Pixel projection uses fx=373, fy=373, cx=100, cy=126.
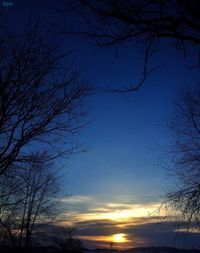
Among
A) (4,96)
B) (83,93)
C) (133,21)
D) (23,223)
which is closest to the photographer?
(133,21)

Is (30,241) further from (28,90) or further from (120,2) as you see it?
(120,2)

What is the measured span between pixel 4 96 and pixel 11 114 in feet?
1.33

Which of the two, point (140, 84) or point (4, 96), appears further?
point (4, 96)

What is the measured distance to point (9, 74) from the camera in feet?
25.4

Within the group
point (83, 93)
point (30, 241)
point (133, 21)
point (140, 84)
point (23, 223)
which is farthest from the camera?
point (30, 241)

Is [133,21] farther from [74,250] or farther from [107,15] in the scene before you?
[74,250]

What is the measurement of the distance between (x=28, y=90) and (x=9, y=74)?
50 cm

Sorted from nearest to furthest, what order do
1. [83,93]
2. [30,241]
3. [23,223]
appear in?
[83,93]
[23,223]
[30,241]

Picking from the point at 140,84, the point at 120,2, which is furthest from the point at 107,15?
the point at 140,84

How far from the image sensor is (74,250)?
29984mm

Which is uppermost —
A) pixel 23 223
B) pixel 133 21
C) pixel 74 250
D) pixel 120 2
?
pixel 120 2

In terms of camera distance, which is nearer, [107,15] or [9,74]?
[107,15]

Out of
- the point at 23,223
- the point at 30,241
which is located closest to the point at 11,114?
the point at 23,223

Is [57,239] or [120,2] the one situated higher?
[120,2]
